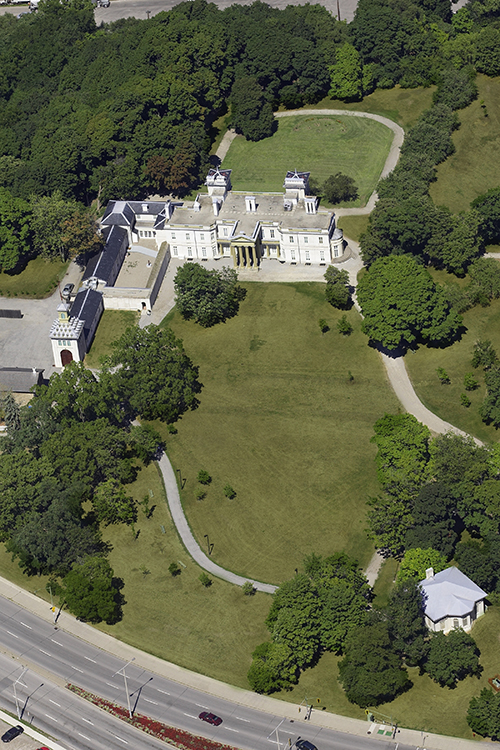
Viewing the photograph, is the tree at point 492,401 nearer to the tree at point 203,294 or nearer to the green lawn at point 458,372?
the green lawn at point 458,372

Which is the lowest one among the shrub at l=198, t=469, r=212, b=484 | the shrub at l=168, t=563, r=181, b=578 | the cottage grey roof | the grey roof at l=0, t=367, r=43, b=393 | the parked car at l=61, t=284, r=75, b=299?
the shrub at l=168, t=563, r=181, b=578

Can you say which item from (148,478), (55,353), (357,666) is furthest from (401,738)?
(55,353)

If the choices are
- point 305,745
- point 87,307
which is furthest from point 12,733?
point 87,307

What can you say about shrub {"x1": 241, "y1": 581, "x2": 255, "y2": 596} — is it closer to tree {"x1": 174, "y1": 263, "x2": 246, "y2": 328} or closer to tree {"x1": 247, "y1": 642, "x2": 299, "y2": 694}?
tree {"x1": 247, "y1": 642, "x2": 299, "y2": 694}

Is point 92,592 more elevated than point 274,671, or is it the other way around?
point 92,592

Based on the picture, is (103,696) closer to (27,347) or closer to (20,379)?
(20,379)

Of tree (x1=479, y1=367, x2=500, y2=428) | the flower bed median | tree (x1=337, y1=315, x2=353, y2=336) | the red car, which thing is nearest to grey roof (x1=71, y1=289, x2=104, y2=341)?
tree (x1=337, y1=315, x2=353, y2=336)
